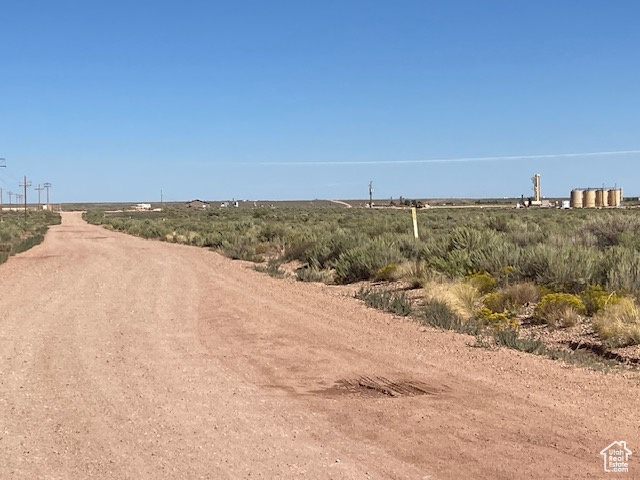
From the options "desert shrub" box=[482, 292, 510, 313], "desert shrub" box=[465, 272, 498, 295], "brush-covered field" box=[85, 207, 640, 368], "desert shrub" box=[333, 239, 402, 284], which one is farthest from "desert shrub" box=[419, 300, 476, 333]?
"desert shrub" box=[333, 239, 402, 284]

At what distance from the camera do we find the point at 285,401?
326 inches

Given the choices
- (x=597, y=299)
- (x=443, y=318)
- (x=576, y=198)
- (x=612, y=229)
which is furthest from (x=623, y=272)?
(x=576, y=198)

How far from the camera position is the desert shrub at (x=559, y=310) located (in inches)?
512

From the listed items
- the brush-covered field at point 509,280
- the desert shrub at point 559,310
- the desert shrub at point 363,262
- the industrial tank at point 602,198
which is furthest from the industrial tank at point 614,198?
the desert shrub at point 559,310

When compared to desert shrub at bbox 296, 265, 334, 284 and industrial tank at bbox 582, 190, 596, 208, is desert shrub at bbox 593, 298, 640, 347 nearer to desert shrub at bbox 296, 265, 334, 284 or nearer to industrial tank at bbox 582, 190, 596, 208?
desert shrub at bbox 296, 265, 334, 284

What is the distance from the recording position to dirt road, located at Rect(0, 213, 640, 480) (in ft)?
20.7

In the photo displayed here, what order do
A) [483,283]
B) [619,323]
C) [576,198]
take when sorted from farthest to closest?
Result: [576,198], [483,283], [619,323]

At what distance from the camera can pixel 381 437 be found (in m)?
6.96

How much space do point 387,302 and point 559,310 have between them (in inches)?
152

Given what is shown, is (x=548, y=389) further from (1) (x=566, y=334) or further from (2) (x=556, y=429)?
(1) (x=566, y=334)

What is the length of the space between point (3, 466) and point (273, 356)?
501 cm

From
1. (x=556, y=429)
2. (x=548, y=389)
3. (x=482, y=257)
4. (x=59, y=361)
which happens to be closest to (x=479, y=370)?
(x=548, y=389)

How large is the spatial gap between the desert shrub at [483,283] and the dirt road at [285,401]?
316 cm

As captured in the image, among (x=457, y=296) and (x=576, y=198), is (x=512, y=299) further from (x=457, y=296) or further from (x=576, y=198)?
(x=576, y=198)
